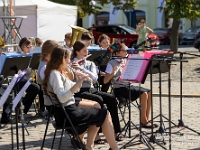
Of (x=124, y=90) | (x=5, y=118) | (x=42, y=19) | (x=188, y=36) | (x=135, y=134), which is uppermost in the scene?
(x=42, y=19)

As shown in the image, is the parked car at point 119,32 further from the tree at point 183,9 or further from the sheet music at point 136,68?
the sheet music at point 136,68

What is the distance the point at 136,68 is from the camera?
6520 mm

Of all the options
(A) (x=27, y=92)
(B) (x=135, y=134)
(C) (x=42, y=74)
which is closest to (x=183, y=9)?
(A) (x=27, y=92)

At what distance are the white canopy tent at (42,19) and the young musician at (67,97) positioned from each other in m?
11.0

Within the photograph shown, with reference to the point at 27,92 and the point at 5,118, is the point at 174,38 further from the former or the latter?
the point at 5,118

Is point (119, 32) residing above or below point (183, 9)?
below

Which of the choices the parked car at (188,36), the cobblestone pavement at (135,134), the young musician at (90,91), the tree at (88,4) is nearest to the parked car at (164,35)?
the parked car at (188,36)

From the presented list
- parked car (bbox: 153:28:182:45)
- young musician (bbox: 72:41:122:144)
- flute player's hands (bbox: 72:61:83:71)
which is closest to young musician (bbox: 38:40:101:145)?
flute player's hands (bbox: 72:61:83:71)

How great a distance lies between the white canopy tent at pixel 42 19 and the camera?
1697cm

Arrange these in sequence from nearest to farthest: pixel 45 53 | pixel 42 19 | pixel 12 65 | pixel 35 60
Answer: pixel 45 53 < pixel 12 65 < pixel 35 60 < pixel 42 19

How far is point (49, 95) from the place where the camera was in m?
6.11

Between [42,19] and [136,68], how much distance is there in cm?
1114

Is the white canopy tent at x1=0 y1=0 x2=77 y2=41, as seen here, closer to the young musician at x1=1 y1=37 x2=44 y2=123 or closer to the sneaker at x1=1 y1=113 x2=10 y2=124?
the young musician at x1=1 y1=37 x2=44 y2=123

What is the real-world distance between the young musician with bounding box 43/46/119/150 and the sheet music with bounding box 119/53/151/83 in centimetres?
63
